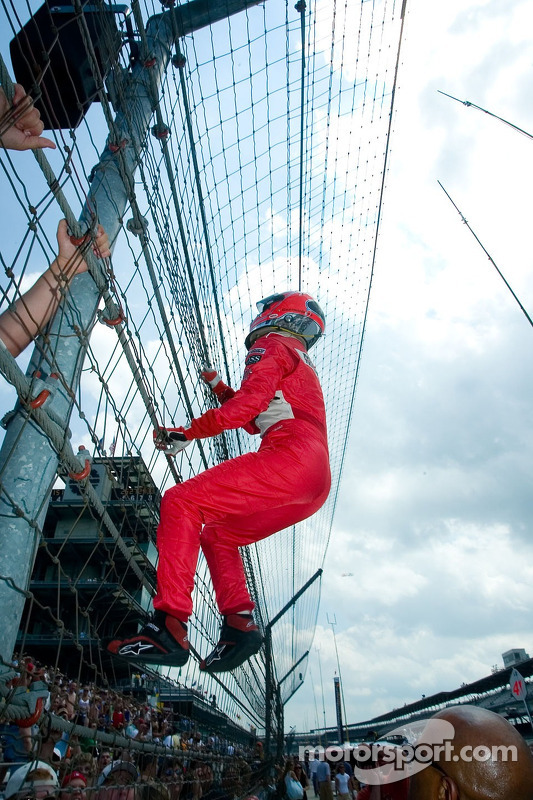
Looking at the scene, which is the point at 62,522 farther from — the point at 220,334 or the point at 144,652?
the point at 144,652

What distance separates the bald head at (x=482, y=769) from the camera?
94cm

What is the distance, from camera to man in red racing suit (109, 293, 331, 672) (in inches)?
76.2

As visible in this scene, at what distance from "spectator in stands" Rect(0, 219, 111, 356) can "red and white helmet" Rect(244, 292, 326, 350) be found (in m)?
1.47

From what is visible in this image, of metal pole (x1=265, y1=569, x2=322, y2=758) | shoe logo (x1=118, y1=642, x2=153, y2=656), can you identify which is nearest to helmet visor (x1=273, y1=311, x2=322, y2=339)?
shoe logo (x1=118, y1=642, x2=153, y2=656)

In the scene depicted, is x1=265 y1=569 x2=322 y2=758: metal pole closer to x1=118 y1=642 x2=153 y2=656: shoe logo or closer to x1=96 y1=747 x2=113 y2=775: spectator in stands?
x1=96 y1=747 x2=113 y2=775: spectator in stands

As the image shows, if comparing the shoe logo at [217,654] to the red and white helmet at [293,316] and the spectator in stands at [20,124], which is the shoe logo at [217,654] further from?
the spectator in stands at [20,124]

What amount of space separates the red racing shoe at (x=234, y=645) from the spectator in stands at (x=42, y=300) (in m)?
1.40

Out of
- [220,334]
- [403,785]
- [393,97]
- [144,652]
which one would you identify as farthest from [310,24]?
[403,785]

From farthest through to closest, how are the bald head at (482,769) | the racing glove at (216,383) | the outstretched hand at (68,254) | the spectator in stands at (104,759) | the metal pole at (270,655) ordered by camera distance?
the metal pole at (270,655), the spectator in stands at (104,759), the racing glove at (216,383), the outstretched hand at (68,254), the bald head at (482,769)

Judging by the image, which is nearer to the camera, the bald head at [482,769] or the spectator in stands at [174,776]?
the bald head at [482,769]

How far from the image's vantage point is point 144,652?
70.1 inches

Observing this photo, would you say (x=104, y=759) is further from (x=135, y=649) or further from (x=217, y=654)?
(x=135, y=649)

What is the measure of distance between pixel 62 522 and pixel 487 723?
21.8 metres

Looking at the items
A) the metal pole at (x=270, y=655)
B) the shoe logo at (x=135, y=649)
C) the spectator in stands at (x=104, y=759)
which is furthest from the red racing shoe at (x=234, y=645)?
the metal pole at (x=270, y=655)
